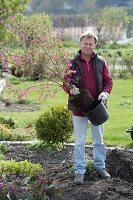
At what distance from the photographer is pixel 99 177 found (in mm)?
7367

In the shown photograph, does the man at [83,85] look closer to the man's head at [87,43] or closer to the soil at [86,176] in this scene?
the man's head at [87,43]

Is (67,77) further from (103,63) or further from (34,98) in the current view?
(34,98)

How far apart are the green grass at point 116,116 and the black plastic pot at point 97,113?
2.76 metres

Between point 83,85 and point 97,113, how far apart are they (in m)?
0.40

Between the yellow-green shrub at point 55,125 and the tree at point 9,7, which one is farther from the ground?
the tree at point 9,7

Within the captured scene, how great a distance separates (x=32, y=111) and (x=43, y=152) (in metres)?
6.18

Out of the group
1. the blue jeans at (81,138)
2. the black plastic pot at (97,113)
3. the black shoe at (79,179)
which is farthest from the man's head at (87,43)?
the black shoe at (79,179)

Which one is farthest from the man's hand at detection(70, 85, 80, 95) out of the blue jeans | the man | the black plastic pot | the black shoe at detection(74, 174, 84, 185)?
the black shoe at detection(74, 174, 84, 185)

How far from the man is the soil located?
21 centimetres

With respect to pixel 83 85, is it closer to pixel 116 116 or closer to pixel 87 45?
pixel 87 45

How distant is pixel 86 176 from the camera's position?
24.3 feet

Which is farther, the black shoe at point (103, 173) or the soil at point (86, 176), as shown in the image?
the black shoe at point (103, 173)

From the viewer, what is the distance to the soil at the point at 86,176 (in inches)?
254

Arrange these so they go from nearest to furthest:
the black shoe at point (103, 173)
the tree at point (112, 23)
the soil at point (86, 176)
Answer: the soil at point (86, 176), the black shoe at point (103, 173), the tree at point (112, 23)
